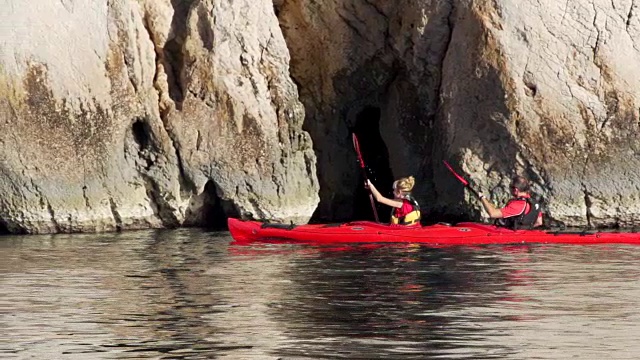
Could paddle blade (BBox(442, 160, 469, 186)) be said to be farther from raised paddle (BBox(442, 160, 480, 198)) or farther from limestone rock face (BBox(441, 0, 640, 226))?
limestone rock face (BBox(441, 0, 640, 226))

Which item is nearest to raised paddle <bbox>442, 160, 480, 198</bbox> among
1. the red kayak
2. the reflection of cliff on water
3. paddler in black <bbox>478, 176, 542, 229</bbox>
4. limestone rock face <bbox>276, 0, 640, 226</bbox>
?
limestone rock face <bbox>276, 0, 640, 226</bbox>

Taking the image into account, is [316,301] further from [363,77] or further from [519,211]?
[363,77]

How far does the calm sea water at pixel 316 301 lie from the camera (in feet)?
41.1

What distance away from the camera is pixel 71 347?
1261cm

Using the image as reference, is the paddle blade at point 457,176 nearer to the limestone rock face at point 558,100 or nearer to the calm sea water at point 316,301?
the limestone rock face at point 558,100

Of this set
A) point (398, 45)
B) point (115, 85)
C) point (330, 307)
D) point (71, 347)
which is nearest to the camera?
point (71, 347)

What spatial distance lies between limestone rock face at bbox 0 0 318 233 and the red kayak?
256 cm

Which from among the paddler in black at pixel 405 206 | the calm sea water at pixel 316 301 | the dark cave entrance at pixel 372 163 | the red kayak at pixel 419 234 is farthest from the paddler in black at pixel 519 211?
the dark cave entrance at pixel 372 163

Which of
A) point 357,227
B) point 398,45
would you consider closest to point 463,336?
point 357,227

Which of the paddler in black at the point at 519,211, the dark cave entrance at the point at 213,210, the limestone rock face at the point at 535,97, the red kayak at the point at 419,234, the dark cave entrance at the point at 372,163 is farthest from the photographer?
the dark cave entrance at the point at 372,163

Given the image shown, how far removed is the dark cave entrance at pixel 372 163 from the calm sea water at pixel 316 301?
5998 mm

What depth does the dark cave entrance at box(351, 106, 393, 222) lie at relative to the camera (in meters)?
27.5

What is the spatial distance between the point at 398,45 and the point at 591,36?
328 cm

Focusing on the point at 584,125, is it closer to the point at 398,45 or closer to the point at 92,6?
the point at 398,45
